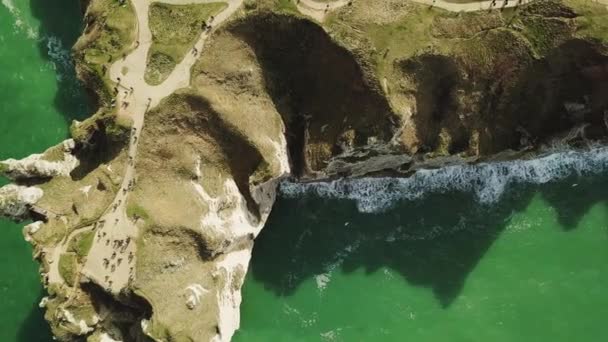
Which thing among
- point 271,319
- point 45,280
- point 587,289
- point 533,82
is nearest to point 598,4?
point 533,82

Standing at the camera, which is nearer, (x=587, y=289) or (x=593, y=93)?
(x=593, y=93)

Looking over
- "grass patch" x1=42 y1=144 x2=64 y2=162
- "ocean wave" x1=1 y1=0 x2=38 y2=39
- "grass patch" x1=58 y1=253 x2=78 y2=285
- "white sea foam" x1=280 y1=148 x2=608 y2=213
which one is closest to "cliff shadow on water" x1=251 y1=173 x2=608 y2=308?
"white sea foam" x1=280 y1=148 x2=608 y2=213

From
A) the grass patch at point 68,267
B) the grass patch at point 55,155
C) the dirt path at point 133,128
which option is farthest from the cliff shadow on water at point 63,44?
the grass patch at point 68,267

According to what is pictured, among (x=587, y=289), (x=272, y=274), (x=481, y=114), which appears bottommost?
(x=587, y=289)

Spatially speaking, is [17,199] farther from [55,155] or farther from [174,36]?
[174,36]

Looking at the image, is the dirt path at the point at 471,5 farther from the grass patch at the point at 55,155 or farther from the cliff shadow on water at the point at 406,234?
the grass patch at the point at 55,155

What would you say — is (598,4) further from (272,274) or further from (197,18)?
(272,274)
